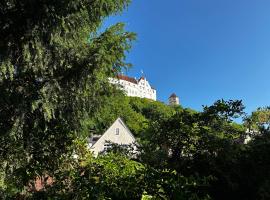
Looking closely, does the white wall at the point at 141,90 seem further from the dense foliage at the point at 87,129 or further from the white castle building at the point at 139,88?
the dense foliage at the point at 87,129

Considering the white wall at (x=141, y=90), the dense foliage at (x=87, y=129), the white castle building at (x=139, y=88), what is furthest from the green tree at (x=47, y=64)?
the white wall at (x=141, y=90)

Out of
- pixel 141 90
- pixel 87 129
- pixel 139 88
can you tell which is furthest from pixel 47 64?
pixel 141 90

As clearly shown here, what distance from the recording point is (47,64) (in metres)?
11.1

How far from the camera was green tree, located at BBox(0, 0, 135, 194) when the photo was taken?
33.7 feet

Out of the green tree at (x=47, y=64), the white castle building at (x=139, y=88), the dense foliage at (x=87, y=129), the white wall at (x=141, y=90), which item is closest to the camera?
the dense foliage at (x=87, y=129)

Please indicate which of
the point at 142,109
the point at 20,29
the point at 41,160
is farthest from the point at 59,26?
the point at 142,109

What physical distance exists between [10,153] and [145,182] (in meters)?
4.49

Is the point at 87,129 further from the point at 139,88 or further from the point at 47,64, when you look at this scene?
the point at 139,88

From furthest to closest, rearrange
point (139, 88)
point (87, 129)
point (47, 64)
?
point (139, 88) → point (87, 129) → point (47, 64)

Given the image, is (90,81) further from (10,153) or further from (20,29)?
→ (10,153)

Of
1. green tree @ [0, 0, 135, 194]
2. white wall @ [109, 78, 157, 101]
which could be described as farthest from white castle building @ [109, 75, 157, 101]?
green tree @ [0, 0, 135, 194]

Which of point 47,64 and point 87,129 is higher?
point 47,64

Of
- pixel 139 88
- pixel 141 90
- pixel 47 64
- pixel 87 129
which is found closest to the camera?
pixel 47 64

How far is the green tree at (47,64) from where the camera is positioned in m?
10.3
